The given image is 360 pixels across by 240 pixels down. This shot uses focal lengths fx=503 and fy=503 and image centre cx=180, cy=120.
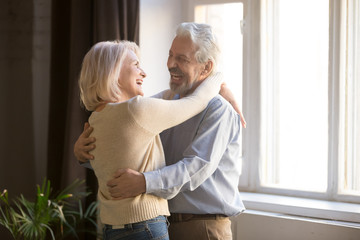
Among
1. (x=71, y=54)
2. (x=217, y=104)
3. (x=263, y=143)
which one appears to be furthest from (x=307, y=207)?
(x=71, y=54)

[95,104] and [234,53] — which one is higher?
[234,53]

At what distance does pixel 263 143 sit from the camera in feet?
11.4

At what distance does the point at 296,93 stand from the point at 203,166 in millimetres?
1701

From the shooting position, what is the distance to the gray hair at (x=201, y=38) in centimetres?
210

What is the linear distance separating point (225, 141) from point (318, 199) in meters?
1.48

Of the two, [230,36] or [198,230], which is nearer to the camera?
[198,230]

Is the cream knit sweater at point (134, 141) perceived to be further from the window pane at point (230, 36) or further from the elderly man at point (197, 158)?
the window pane at point (230, 36)

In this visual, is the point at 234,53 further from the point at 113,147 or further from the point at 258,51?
the point at 113,147

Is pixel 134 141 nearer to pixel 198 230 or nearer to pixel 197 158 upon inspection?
pixel 197 158

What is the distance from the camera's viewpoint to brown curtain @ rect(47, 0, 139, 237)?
133 inches

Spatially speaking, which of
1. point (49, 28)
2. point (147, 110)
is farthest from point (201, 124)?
point (49, 28)

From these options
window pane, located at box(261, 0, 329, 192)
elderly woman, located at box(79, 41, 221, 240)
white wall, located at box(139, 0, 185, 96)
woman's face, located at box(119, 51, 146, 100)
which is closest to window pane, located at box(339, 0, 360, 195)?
window pane, located at box(261, 0, 329, 192)

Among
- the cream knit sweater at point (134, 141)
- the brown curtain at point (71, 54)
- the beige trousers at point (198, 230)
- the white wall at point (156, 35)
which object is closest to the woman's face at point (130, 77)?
the cream knit sweater at point (134, 141)

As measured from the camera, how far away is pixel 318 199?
3236mm
